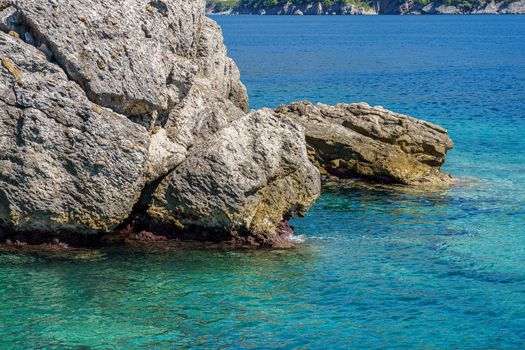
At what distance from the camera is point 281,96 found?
66.6 meters

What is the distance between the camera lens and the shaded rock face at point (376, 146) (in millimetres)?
35562

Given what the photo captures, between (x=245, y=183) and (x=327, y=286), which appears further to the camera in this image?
(x=245, y=183)

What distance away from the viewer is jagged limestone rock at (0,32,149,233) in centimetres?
2314

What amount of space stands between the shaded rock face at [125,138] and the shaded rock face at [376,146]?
8613 millimetres

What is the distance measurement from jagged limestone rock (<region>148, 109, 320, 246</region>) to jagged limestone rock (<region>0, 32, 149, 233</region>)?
188cm

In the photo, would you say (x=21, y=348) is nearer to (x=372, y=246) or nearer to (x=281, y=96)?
(x=372, y=246)

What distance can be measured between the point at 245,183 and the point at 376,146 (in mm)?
12286

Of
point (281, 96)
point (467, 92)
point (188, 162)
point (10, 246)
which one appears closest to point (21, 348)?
point (10, 246)

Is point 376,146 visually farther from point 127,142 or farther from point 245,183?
point 127,142

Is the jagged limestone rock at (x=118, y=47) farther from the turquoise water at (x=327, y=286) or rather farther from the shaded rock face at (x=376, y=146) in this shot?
the shaded rock face at (x=376, y=146)

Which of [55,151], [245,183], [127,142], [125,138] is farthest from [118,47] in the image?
[245,183]

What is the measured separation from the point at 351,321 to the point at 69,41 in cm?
1179

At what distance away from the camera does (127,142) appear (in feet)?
78.1

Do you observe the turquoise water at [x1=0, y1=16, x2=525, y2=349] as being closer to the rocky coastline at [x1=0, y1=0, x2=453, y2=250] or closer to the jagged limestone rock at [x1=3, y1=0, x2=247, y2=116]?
the rocky coastline at [x1=0, y1=0, x2=453, y2=250]
